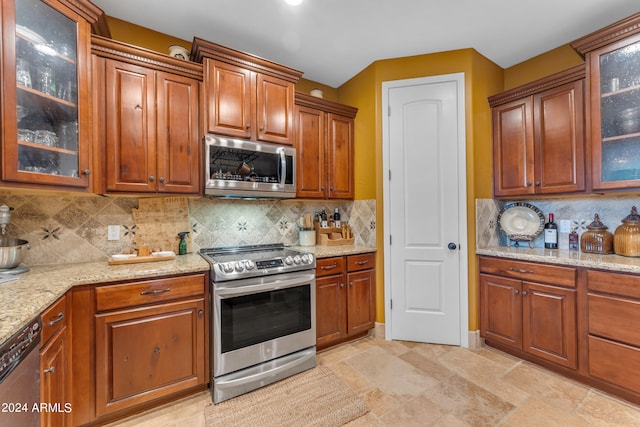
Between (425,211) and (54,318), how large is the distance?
2.69 m

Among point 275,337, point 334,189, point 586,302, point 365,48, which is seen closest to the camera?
point 586,302

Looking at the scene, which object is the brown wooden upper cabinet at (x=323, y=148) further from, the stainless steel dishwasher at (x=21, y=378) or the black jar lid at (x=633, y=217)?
the black jar lid at (x=633, y=217)

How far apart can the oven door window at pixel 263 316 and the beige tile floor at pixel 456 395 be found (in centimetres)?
45

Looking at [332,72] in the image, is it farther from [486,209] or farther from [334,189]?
[486,209]

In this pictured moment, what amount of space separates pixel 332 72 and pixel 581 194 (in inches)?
100

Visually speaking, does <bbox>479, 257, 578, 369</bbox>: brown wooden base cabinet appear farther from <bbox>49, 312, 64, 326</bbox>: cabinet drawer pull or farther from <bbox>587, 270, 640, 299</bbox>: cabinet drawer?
<bbox>49, 312, 64, 326</bbox>: cabinet drawer pull

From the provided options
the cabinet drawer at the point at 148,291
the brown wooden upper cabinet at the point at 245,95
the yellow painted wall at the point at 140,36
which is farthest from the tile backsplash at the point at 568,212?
the yellow painted wall at the point at 140,36

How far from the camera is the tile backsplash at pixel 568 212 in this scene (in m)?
2.28

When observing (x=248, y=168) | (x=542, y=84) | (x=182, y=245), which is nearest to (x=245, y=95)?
(x=248, y=168)

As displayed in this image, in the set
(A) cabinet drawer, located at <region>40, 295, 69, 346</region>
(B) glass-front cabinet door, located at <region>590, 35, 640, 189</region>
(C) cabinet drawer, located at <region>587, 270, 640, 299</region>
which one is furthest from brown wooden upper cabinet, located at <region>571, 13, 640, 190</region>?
(A) cabinet drawer, located at <region>40, 295, 69, 346</region>

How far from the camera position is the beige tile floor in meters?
1.67

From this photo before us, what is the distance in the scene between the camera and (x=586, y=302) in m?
1.95

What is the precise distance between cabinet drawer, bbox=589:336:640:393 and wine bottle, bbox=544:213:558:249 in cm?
87

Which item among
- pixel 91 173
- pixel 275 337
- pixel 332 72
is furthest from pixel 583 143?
pixel 91 173
